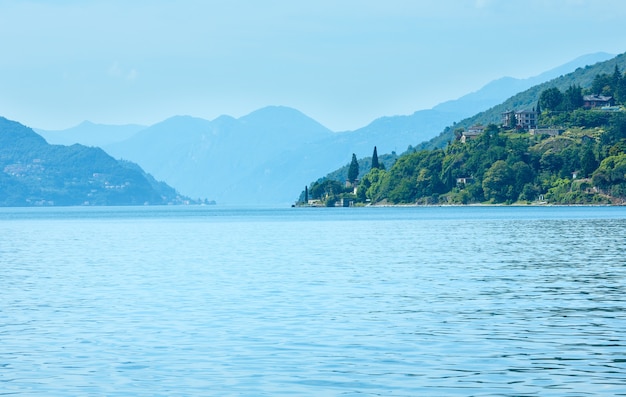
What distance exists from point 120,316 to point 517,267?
29.8 meters

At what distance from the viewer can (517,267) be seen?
213 ft

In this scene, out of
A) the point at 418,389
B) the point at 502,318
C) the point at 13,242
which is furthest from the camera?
the point at 13,242

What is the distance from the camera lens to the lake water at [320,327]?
1118 inches

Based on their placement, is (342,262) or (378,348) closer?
(378,348)

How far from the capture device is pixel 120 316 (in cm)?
4319

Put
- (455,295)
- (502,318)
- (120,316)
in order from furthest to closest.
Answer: (455,295)
(120,316)
(502,318)

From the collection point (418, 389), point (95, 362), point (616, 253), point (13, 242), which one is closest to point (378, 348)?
point (418, 389)

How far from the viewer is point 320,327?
127 feet

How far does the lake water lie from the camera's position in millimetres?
28391

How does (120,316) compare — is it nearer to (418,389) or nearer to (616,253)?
(418,389)

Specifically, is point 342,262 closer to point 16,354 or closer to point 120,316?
point 120,316

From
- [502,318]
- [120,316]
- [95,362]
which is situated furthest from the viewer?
[120,316]

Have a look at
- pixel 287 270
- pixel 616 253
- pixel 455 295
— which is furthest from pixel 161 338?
pixel 616 253

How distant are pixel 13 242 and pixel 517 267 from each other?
66997mm
